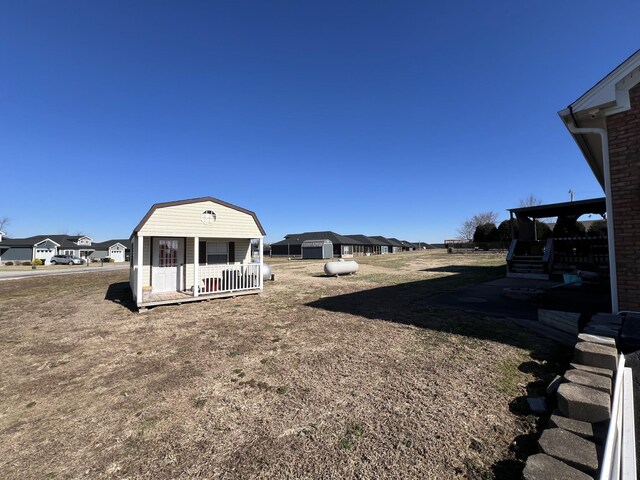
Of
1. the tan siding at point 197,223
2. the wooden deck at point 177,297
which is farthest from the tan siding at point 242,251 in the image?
the wooden deck at point 177,297

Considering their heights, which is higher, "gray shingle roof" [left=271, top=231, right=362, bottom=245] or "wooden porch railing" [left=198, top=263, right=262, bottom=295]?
"gray shingle roof" [left=271, top=231, right=362, bottom=245]

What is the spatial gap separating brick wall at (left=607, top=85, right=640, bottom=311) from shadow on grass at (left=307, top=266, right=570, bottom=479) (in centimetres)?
156

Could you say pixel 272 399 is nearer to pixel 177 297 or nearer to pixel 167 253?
pixel 177 297

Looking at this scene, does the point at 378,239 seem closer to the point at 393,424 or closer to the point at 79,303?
the point at 79,303

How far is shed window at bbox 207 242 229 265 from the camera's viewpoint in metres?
12.2

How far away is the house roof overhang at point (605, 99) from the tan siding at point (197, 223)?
10.4 metres

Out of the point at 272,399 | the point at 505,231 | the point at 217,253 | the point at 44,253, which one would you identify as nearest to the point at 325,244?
the point at 505,231

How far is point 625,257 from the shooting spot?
195 inches

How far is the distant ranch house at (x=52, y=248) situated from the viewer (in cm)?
5247

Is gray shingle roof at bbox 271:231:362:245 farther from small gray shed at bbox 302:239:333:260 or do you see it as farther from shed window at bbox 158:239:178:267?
shed window at bbox 158:239:178:267

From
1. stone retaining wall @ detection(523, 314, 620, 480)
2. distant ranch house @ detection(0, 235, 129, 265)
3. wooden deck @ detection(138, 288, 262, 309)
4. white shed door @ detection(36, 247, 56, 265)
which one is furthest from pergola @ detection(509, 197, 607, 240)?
white shed door @ detection(36, 247, 56, 265)

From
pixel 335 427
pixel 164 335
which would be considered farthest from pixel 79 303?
pixel 335 427

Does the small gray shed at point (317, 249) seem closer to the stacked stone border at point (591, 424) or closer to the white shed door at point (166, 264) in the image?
the white shed door at point (166, 264)

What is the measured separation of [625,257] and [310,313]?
6.71 metres
